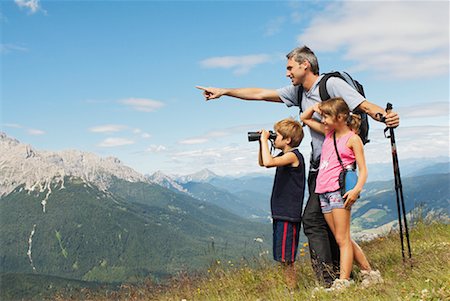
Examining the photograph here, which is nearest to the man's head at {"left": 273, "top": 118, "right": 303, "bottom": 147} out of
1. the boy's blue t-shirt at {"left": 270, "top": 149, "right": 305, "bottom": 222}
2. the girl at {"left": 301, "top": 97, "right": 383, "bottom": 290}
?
the boy's blue t-shirt at {"left": 270, "top": 149, "right": 305, "bottom": 222}

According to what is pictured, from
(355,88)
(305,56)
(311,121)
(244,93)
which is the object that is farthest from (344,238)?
(244,93)

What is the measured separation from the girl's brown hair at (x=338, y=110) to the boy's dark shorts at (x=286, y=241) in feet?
4.90

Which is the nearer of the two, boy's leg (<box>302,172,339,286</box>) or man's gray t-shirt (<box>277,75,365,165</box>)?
man's gray t-shirt (<box>277,75,365,165</box>)

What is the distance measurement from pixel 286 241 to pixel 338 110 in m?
1.80

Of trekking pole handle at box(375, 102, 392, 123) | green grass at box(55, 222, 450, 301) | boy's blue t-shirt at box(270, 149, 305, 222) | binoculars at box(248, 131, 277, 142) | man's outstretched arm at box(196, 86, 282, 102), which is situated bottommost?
green grass at box(55, 222, 450, 301)

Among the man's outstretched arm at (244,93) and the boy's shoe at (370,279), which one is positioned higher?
the man's outstretched arm at (244,93)

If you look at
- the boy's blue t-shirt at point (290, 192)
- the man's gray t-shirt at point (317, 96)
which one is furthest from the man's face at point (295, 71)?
the boy's blue t-shirt at point (290, 192)

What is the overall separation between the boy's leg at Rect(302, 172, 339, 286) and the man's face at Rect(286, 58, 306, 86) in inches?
46.7

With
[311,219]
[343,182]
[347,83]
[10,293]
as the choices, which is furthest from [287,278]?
[10,293]

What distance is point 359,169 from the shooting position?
4984mm

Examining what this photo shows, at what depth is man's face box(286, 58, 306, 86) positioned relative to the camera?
5.38m

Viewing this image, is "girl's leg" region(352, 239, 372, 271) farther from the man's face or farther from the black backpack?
the man's face

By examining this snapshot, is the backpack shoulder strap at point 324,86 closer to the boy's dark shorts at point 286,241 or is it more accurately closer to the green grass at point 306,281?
the boy's dark shorts at point 286,241

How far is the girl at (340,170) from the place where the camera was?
498 centimetres
